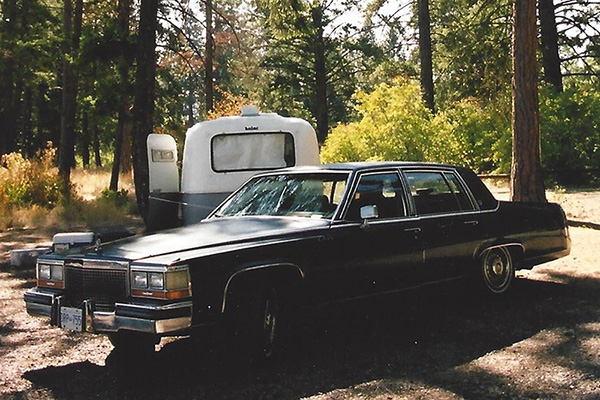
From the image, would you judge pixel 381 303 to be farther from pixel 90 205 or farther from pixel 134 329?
pixel 90 205

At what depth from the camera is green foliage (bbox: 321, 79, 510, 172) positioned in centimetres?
2114

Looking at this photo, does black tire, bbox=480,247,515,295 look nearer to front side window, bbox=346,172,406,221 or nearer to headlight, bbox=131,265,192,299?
front side window, bbox=346,172,406,221

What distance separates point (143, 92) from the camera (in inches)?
673

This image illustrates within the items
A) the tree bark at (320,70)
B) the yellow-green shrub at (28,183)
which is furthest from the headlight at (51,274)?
the tree bark at (320,70)

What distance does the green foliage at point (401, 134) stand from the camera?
832 inches

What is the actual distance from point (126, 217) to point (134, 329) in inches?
607

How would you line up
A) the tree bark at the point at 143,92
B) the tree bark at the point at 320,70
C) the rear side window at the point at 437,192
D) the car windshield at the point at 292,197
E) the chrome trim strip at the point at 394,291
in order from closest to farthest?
the chrome trim strip at the point at 394,291
the car windshield at the point at 292,197
the rear side window at the point at 437,192
the tree bark at the point at 143,92
the tree bark at the point at 320,70

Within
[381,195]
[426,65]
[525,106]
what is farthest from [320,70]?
[381,195]

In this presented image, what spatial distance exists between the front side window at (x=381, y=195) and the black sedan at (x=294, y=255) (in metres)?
0.01

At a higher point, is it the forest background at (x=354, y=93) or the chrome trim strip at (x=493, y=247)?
the forest background at (x=354, y=93)

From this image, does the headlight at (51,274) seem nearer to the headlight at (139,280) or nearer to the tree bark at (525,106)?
the headlight at (139,280)

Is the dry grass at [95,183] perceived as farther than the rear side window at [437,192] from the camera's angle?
Yes

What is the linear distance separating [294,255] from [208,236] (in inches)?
27.7

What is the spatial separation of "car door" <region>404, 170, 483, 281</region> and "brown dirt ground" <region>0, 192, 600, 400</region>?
11.2 inches
